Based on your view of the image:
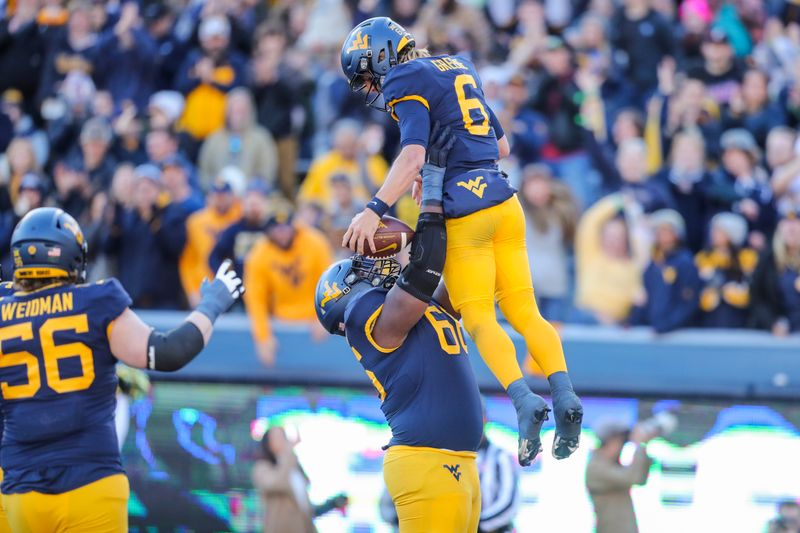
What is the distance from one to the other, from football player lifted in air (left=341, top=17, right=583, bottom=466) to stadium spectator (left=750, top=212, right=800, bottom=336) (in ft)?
15.8

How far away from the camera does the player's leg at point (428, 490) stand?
21.2 feet

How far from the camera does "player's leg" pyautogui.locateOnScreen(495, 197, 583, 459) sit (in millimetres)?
6469

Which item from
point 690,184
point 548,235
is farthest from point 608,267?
point 690,184

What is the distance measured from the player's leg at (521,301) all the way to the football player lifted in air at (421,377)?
333 millimetres

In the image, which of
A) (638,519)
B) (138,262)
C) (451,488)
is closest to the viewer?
(451,488)

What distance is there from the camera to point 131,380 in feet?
29.9

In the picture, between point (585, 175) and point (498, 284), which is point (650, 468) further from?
point (585, 175)

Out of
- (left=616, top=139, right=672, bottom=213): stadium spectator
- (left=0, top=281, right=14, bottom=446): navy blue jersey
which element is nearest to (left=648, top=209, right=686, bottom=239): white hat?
(left=616, top=139, right=672, bottom=213): stadium spectator

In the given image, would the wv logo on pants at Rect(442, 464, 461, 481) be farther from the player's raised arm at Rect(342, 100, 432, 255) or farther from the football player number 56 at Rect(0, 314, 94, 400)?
the football player number 56 at Rect(0, 314, 94, 400)

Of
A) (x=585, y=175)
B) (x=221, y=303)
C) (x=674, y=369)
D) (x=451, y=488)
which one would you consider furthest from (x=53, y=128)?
(x=451, y=488)

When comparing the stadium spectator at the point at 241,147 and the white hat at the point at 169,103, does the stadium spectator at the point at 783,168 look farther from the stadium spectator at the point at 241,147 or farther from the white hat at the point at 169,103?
the white hat at the point at 169,103

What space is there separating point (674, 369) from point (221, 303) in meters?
4.70

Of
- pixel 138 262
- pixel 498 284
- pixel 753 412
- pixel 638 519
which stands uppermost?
pixel 138 262

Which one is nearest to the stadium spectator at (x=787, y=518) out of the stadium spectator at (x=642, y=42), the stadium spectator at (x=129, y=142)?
the stadium spectator at (x=642, y=42)
